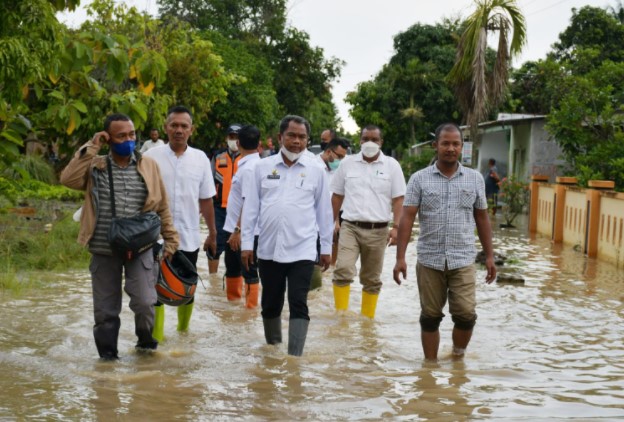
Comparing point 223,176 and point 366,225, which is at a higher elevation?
point 223,176

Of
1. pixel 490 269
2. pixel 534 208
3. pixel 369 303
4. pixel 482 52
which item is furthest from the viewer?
pixel 482 52

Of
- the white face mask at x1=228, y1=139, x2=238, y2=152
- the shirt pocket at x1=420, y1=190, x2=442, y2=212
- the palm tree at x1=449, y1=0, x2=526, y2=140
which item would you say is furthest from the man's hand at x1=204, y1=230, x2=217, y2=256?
the palm tree at x1=449, y1=0, x2=526, y2=140

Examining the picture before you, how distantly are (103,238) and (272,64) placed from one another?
1791 inches

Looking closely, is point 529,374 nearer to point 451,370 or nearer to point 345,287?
point 451,370

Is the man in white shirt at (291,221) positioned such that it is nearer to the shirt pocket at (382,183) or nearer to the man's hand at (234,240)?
the man's hand at (234,240)

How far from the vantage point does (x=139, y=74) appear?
8.08 meters

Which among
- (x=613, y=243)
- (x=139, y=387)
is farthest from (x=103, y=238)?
(x=613, y=243)

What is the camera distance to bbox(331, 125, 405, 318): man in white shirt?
9734mm

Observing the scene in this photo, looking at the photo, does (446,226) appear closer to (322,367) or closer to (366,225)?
(322,367)

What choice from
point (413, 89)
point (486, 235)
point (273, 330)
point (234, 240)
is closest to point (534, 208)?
point (234, 240)

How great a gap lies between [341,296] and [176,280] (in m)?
2.68

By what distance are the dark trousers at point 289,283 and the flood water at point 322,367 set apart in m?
0.42

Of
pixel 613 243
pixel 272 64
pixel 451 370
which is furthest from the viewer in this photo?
pixel 272 64

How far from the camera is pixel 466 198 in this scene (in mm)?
7426
